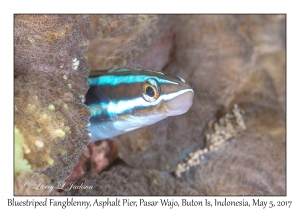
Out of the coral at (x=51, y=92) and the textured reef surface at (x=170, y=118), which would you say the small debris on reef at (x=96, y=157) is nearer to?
the textured reef surface at (x=170, y=118)

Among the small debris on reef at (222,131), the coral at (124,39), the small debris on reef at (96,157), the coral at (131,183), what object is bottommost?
the coral at (131,183)

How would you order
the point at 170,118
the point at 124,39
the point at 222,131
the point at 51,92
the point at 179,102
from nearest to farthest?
1. the point at 51,92
2. the point at 179,102
3. the point at 124,39
4. the point at 170,118
5. the point at 222,131

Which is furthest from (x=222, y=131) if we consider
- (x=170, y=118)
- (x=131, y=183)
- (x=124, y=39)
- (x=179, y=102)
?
(x=179, y=102)

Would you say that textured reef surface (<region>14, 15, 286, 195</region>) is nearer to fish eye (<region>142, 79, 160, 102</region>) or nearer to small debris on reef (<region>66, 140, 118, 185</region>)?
small debris on reef (<region>66, 140, 118, 185</region>)

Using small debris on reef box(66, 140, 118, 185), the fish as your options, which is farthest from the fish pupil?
small debris on reef box(66, 140, 118, 185)

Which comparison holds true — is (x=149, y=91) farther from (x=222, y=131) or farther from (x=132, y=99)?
(x=222, y=131)

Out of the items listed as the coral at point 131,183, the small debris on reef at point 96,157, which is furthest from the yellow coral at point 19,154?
the small debris on reef at point 96,157
